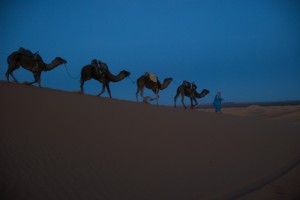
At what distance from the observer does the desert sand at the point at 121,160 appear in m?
3.86

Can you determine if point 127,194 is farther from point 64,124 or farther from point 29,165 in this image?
point 64,124

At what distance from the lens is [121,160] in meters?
5.04

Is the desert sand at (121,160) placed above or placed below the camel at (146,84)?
below

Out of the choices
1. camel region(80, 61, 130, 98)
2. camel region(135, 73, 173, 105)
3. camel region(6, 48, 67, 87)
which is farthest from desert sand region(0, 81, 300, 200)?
camel region(135, 73, 173, 105)

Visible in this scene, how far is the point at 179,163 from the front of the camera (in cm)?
543

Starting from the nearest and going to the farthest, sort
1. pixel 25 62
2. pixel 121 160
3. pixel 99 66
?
pixel 121 160 < pixel 25 62 < pixel 99 66

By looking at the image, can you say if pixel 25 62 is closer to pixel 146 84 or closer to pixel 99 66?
pixel 99 66

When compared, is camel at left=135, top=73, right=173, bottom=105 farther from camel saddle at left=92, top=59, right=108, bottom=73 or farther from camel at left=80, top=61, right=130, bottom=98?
camel saddle at left=92, top=59, right=108, bottom=73

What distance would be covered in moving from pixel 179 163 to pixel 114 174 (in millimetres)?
1514

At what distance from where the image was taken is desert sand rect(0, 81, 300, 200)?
3.86m

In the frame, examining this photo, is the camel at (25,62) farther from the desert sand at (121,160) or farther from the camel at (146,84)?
the camel at (146,84)

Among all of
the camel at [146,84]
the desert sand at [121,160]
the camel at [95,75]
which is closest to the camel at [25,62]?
the camel at [95,75]

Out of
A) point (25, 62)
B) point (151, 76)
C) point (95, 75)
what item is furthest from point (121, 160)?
point (151, 76)

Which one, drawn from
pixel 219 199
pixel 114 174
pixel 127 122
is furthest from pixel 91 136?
pixel 219 199
